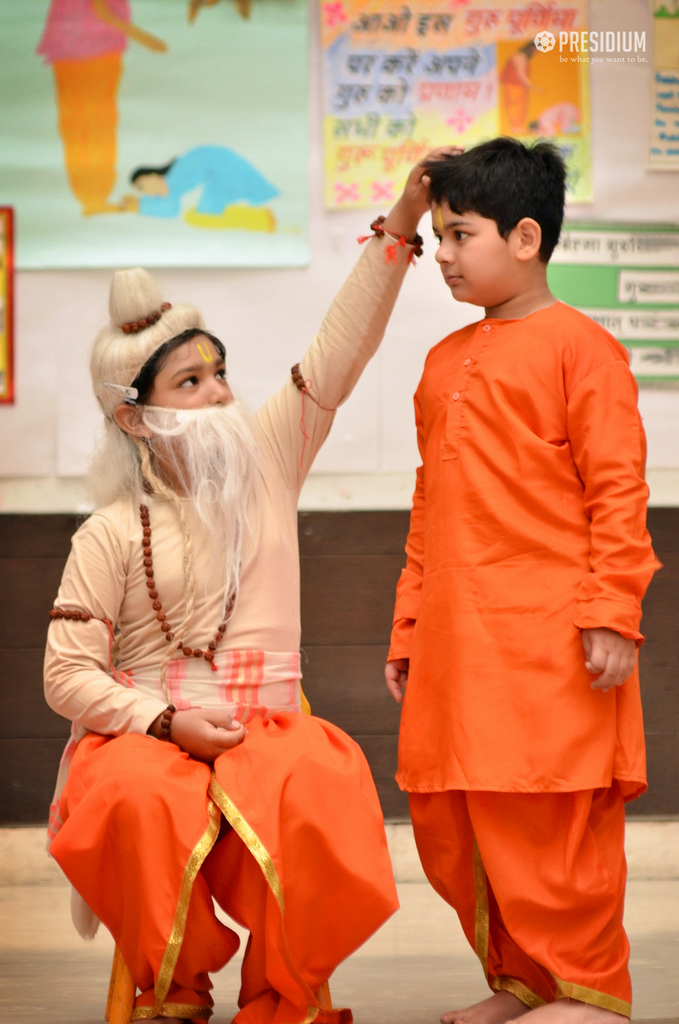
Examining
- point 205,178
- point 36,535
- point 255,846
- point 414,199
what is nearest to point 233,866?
point 255,846

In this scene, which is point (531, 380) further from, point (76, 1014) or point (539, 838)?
point (76, 1014)

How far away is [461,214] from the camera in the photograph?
1.72 meters

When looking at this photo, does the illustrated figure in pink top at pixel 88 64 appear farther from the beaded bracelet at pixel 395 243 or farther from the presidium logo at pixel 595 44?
the beaded bracelet at pixel 395 243

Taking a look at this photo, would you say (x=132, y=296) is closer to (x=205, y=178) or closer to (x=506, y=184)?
→ (x=506, y=184)

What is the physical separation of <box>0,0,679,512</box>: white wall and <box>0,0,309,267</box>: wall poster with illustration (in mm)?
70

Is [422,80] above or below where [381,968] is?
above

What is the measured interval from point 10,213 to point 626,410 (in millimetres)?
1901

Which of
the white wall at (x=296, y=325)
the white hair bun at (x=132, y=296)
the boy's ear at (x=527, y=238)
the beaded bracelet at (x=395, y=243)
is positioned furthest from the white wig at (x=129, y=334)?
the white wall at (x=296, y=325)

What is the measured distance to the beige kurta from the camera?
1.75m

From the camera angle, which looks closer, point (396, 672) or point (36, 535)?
point (396, 672)

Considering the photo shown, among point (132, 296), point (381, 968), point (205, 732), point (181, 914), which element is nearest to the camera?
point (181, 914)

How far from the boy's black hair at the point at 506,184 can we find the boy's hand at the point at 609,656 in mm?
659

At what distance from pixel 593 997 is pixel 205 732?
749mm

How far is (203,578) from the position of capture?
1.82 metres
